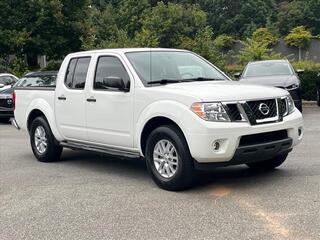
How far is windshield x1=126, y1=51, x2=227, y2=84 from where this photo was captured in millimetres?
7496

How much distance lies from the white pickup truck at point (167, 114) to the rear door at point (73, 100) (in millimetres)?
15

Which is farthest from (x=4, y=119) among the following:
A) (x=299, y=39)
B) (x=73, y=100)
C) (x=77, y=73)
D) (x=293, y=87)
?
(x=299, y=39)

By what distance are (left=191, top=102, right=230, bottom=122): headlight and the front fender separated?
0.19 m

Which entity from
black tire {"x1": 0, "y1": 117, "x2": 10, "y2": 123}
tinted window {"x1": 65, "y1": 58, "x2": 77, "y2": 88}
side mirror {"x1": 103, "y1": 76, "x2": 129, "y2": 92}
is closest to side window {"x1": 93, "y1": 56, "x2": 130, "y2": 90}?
side mirror {"x1": 103, "y1": 76, "x2": 129, "y2": 92}

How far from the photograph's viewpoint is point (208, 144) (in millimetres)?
6316

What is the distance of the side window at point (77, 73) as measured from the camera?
27.6ft

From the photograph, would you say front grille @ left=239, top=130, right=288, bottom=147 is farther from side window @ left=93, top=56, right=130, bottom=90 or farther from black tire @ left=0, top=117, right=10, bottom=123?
black tire @ left=0, top=117, right=10, bottom=123

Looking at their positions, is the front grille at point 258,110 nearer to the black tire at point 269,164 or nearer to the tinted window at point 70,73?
the black tire at point 269,164

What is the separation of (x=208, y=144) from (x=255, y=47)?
2201 cm

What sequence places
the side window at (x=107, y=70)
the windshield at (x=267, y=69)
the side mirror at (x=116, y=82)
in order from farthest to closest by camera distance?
the windshield at (x=267, y=69) → the side window at (x=107, y=70) → the side mirror at (x=116, y=82)

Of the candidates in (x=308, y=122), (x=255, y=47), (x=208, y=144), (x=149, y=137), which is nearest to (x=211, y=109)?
(x=208, y=144)

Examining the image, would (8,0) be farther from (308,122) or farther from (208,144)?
(208,144)

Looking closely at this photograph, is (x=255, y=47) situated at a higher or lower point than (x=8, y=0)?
lower

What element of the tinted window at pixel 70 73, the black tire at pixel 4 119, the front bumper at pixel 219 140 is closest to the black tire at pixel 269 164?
the front bumper at pixel 219 140
